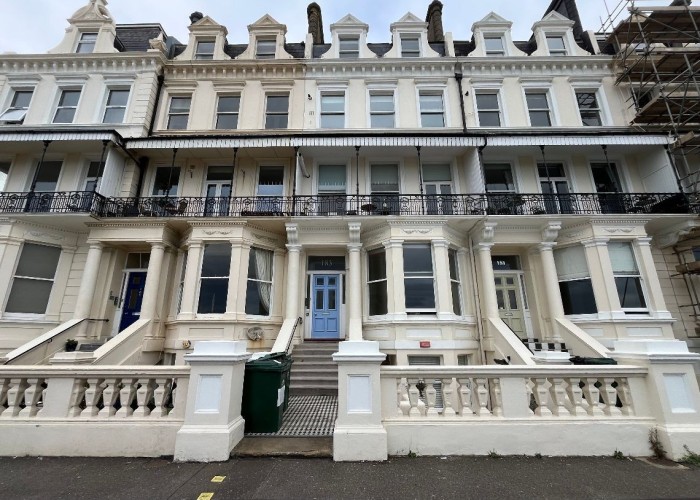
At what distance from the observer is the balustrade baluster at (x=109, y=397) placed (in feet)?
15.7

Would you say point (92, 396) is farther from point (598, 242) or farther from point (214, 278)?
point (598, 242)

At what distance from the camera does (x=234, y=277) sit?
33.4ft

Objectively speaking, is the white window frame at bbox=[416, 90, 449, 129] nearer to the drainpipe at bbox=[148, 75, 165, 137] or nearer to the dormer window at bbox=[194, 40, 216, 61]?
the dormer window at bbox=[194, 40, 216, 61]

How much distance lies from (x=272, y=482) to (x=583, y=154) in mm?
14868

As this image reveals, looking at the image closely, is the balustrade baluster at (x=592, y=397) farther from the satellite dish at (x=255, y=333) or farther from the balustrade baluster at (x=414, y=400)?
the satellite dish at (x=255, y=333)

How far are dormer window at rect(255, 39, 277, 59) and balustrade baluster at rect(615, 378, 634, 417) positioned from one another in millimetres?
16479

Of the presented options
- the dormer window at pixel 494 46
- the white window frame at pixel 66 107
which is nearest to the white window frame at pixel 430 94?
the dormer window at pixel 494 46

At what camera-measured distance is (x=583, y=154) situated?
1213 centimetres

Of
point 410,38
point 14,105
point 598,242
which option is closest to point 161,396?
point 598,242

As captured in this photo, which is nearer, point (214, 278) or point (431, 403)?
point (431, 403)

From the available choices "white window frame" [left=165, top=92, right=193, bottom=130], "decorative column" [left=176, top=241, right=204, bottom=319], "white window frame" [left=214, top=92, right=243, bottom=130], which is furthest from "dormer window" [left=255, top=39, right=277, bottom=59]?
"decorative column" [left=176, top=241, right=204, bottom=319]

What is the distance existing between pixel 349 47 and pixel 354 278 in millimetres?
11309

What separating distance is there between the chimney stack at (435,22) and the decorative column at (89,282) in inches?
679

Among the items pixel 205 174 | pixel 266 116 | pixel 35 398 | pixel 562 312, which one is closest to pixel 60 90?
pixel 205 174
